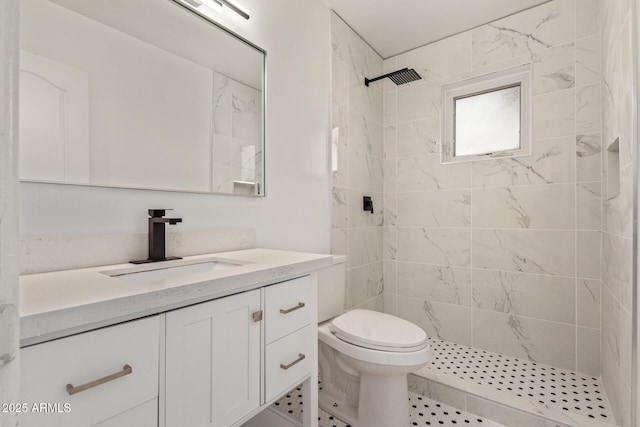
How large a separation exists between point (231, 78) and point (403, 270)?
1999 mm

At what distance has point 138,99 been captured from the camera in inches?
48.3

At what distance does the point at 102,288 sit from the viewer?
75 cm

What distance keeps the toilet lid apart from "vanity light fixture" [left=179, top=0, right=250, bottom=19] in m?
1.61

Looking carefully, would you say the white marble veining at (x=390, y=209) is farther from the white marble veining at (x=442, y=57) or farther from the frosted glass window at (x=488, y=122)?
the white marble veining at (x=442, y=57)

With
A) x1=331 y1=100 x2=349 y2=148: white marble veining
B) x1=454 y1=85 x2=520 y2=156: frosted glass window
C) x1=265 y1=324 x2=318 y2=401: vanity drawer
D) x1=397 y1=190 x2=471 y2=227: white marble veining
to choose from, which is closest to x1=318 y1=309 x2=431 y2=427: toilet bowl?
x1=265 y1=324 x2=318 y2=401: vanity drawer

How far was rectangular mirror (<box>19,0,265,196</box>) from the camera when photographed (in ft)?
3.27

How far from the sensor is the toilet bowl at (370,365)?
1455 mm

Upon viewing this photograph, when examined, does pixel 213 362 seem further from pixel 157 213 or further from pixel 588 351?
pixel 588 351

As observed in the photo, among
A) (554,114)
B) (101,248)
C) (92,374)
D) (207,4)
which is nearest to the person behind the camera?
(92,374)

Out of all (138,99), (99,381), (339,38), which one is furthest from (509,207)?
(99,381)

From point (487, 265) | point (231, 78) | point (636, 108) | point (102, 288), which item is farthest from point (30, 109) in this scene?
point (487, 265)

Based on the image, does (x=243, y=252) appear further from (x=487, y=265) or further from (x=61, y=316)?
(x=487, y=265)

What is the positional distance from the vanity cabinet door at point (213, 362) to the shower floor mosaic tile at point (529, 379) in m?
1.54

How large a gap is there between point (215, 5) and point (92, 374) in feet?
4.98
